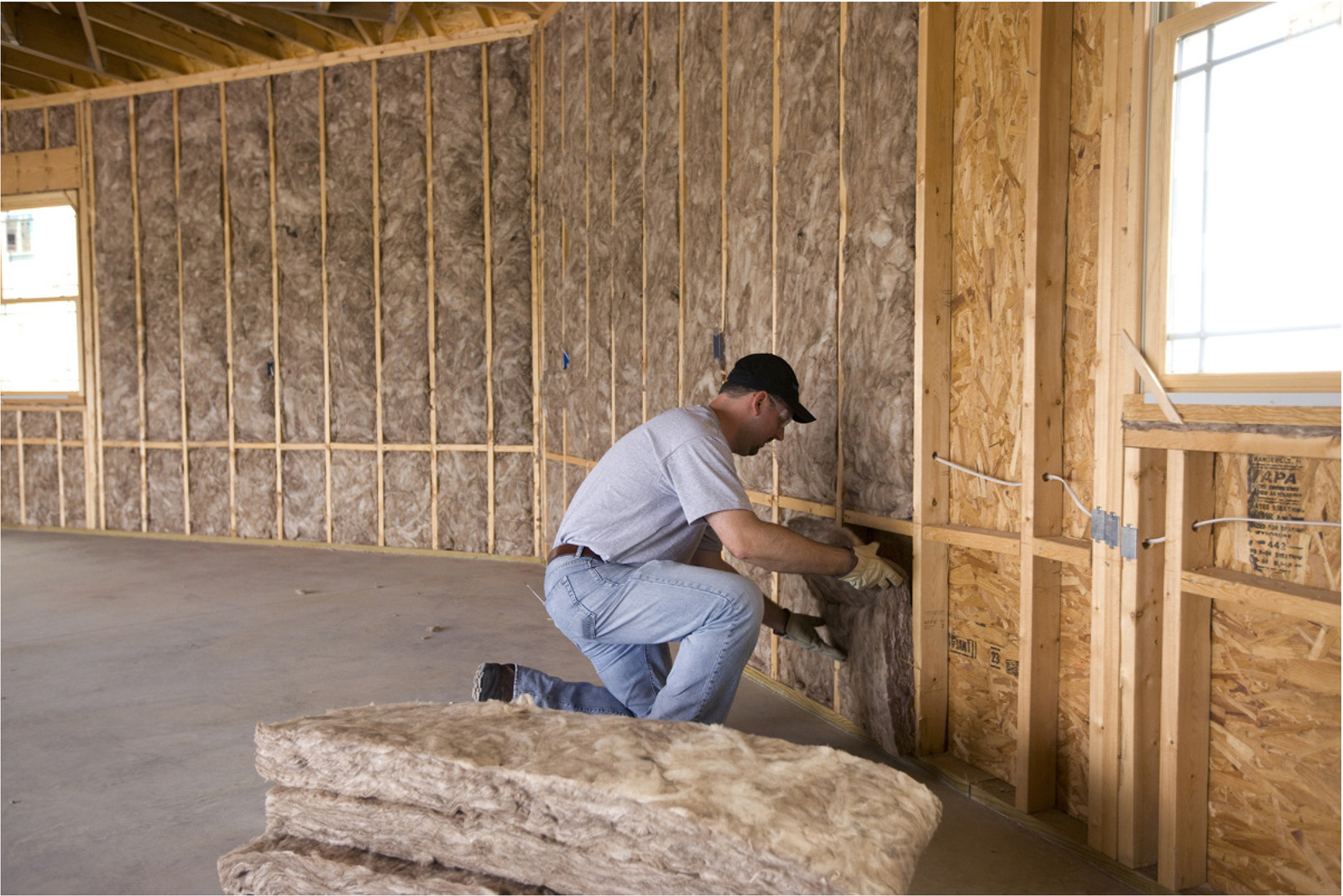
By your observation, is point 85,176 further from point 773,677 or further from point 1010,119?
point 1010,119

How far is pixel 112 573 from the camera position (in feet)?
23.0

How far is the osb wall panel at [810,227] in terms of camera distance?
3.65 m

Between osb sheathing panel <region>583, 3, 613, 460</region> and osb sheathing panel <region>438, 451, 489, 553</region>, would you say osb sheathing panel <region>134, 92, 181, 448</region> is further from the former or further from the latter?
osb sheathing panel <region>583, 3, 613, 460</region>

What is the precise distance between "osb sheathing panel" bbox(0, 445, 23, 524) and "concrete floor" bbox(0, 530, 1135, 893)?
6.05ft

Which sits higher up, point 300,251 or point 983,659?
point 300,251

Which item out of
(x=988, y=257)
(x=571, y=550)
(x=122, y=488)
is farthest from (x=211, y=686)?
(x=122, y=488)

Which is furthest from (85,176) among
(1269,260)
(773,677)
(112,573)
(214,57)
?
(1269,260)

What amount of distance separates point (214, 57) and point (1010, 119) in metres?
7.60

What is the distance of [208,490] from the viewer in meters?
8.58

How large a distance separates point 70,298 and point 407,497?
4220 mm

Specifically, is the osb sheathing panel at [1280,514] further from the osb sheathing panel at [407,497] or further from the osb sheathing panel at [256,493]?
the osb sheathing panel at [256,493]

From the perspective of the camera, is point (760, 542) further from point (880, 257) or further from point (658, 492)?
point (880, 257)

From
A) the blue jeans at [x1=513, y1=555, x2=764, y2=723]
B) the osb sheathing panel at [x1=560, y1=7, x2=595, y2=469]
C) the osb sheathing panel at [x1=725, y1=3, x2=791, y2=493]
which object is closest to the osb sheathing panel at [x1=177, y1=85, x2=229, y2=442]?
the osb sheathing panel at [x1=560, y1=7, x2=595, y2=469]

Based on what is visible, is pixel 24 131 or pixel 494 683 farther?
pixel 24 131
